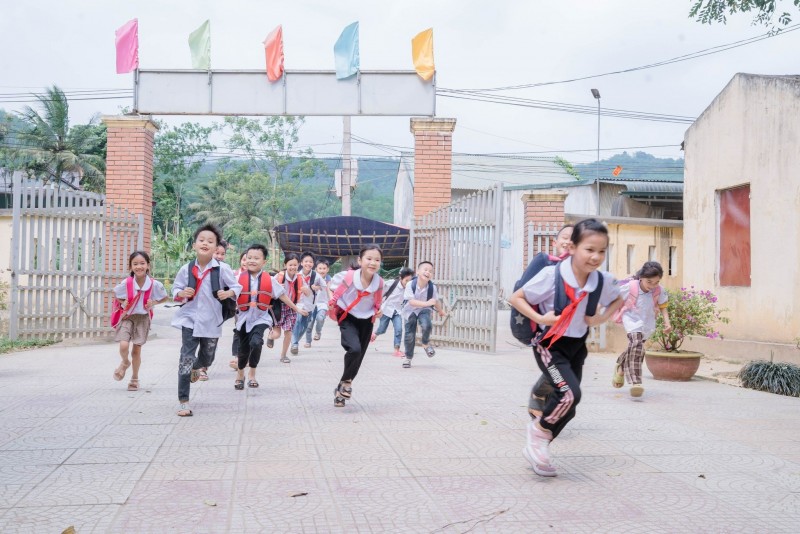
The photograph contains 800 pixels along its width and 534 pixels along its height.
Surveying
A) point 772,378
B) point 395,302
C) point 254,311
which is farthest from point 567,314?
point 395,302

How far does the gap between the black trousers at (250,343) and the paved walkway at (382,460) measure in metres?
0.36

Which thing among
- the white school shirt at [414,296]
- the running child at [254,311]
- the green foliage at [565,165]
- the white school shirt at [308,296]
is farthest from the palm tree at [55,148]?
the running child at [254,311]

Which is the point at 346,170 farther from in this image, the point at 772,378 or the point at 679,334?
the point at 772,378

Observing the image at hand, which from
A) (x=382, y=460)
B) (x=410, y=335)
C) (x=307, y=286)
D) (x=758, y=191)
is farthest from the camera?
(x=307, y=286)

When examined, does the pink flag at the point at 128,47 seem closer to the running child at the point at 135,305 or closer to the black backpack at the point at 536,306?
the running child at the point at 135,305

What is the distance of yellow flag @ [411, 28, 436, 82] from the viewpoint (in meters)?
15.3

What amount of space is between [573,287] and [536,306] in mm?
308

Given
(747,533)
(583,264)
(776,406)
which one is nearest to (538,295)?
(583,264)

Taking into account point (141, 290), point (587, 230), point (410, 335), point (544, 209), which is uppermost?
point (544, 209)

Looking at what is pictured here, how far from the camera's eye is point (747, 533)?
4086 mm

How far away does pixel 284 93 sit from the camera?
15.5 metres

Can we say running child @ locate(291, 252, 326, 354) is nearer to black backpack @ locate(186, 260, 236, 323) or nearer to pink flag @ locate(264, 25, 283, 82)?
pink flag @ locate(264, 25, 283, 82)

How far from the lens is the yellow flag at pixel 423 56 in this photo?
15281 mm

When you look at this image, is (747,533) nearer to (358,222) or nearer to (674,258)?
(674,258)
